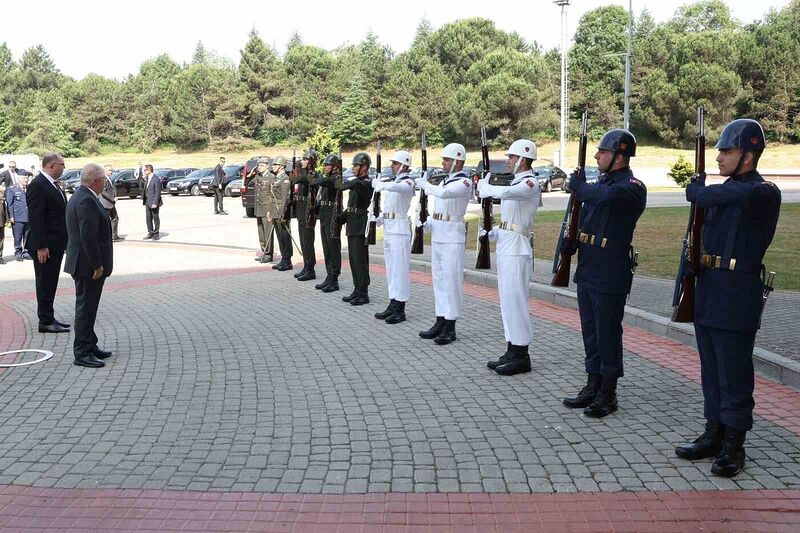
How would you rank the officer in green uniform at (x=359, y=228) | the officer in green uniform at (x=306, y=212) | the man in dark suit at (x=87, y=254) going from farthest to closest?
1. the officer in green uniform at (x=306, y=212)
2. the officer in green uniform at (x=359, y=228)
3. the man in dark suit at (x=87, y=254)

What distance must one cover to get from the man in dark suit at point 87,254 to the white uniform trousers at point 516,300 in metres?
3.99

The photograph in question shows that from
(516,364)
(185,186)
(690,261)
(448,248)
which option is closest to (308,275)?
(448,248)

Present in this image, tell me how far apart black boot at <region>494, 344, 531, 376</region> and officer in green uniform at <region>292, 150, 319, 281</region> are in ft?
23.2

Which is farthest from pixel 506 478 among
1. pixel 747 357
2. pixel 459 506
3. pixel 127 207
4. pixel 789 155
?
pixel 789 155

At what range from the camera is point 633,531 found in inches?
170

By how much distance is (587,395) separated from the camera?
6441 millimetres

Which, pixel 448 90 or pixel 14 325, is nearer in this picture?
pixel 14 325

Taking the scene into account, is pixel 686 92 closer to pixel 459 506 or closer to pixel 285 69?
pixel 285 69

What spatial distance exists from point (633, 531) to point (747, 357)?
1489 mm

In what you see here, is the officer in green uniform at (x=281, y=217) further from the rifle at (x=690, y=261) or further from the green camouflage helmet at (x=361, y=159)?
the rifle at (x=690, y=261)

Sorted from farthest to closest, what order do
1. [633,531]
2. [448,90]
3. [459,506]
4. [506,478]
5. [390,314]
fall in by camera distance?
1. [448,90]
2. [390,314]
3. [506,478]
4. [459,506]
5. [633,531]

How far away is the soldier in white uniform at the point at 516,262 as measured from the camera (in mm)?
7500

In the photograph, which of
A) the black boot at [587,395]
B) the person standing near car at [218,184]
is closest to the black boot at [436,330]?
the black boot at [587,395]

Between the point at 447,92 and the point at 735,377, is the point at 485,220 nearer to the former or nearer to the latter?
the point at 735,377
